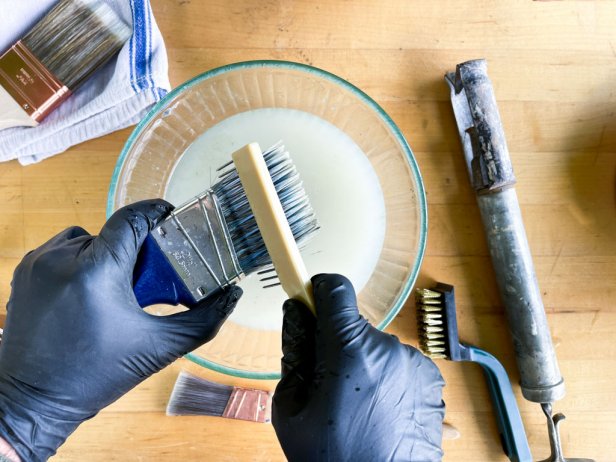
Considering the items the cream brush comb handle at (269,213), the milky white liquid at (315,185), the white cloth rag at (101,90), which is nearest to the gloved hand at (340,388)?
the cream brush comb handle at (269,213)

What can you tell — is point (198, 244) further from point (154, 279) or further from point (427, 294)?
point (427, 294)

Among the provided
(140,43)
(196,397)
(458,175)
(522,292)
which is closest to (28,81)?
(140,43)

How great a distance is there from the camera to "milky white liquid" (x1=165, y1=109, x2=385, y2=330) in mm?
741

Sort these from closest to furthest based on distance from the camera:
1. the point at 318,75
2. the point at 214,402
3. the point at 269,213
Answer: the point at 269,213, the point at 318,75, the point at 214,402

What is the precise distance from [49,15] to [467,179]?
2.14 feet

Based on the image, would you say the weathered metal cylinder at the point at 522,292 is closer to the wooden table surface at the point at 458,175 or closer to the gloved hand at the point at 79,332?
the wooden table surface at the point at 458,175

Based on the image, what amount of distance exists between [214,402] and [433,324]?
354 millimetres

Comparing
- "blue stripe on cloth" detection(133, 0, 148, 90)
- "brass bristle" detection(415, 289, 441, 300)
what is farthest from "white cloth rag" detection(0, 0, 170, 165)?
"brass bristle" detection(415, 289, 441, 300)

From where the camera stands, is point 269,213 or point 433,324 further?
point 433,324

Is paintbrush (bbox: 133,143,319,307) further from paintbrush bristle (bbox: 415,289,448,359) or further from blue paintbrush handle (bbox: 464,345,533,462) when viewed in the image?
blue paintbrush handle (bbox: 464,345,533,462)

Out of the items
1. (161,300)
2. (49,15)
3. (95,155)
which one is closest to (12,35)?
(49,15)

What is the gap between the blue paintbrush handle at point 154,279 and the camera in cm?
59

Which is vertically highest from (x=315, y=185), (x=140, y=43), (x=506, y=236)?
(x=140, y=43)

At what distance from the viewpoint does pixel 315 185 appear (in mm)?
739
